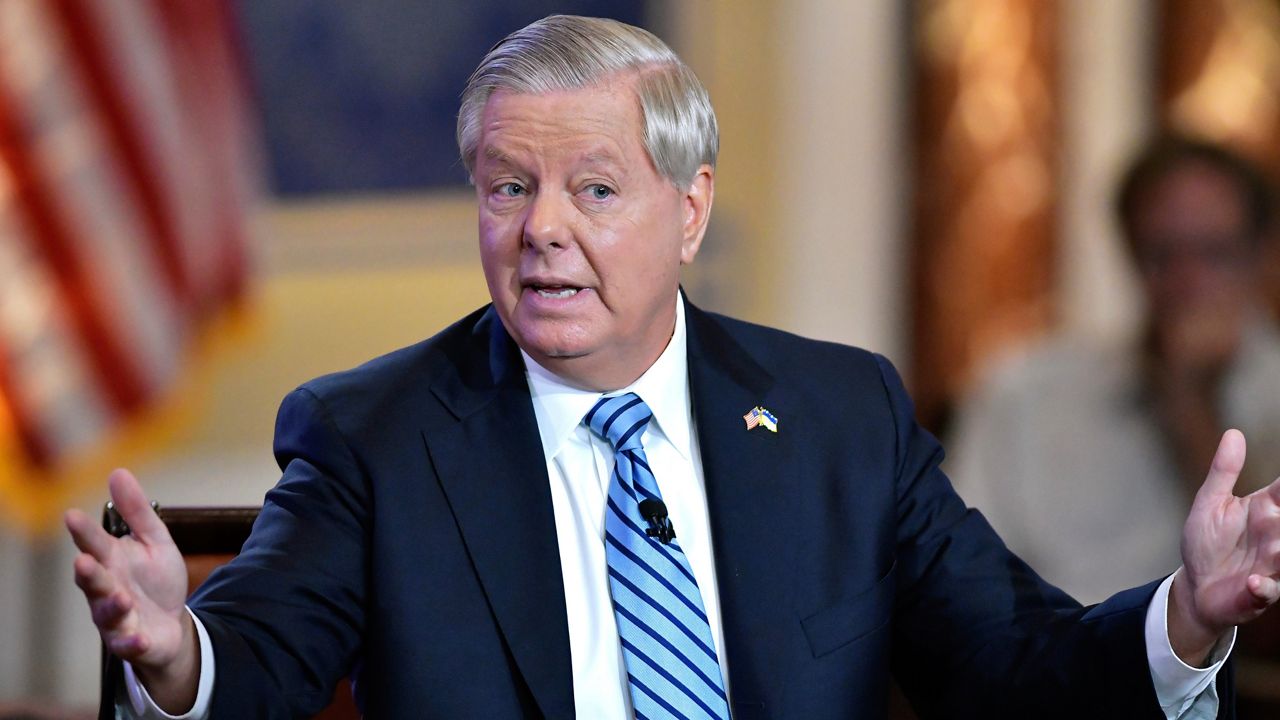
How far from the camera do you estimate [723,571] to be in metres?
1.68

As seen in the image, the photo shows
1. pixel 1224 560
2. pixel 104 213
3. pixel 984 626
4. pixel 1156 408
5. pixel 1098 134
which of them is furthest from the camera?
pixel 1098 134

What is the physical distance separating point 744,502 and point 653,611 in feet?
0.56

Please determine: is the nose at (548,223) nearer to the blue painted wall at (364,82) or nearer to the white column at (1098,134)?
the blue painted wall at (364,82)

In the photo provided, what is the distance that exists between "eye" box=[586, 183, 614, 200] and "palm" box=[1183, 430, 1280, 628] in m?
0.68

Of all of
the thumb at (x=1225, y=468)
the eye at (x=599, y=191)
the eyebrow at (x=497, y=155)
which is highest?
the eyebrow at (x=497, y=155)

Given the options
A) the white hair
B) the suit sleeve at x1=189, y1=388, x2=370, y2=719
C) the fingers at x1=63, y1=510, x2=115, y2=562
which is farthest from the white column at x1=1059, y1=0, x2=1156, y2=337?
the fingers at x1=63, y1=510, x2=115, y2=562

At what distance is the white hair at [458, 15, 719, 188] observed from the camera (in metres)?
1.64

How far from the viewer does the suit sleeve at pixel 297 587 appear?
1462 millimetres

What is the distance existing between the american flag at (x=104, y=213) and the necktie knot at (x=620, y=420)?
2.95 m

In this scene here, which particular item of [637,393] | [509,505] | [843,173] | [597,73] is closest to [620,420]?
[637,393]

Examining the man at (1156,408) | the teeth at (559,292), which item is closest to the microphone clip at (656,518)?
the teeth at (559,292)

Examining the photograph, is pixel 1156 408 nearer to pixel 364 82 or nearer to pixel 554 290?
pixel 554 290

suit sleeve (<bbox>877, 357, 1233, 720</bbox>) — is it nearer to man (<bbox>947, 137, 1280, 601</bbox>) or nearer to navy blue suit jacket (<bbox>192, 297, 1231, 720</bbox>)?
navy blue suit jacket (<bbox>192, 297, 1231, 720</bbox>)

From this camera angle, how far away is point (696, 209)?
5.98 ft
